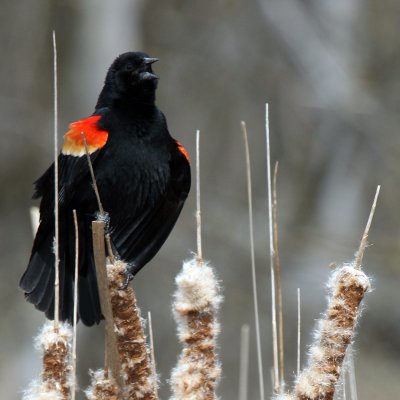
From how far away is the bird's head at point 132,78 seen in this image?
3389 millimetres

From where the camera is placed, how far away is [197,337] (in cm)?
191

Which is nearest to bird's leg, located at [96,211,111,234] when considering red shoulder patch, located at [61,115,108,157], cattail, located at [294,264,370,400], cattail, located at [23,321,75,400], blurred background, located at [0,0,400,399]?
red shoulder patch, located at [61,115,108,157]

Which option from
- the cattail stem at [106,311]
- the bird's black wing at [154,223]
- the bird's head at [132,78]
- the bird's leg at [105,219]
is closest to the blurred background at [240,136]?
the bird's head at [132,78]

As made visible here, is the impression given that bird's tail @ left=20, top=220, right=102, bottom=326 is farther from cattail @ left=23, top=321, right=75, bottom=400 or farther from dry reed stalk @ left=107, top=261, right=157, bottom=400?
cattail @ left=23, top=321, right=75, bottom=400

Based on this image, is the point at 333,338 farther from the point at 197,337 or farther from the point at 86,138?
the point at 86,138

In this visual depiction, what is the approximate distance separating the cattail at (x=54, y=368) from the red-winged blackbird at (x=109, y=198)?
114cm

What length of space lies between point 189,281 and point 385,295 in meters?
6.81

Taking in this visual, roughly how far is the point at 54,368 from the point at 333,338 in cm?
Answer: 54

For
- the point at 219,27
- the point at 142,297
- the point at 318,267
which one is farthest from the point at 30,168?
the point at 318,267

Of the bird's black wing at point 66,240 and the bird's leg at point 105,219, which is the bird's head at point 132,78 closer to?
the bird's black wing at point 66,240

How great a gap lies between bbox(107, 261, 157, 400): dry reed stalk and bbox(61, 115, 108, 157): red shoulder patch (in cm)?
112

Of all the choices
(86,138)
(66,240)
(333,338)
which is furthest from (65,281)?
(333,338)

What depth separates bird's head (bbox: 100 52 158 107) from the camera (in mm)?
3389

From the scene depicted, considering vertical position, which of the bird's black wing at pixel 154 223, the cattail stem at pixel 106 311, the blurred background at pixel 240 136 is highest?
the blurred background at pixel 240 136
